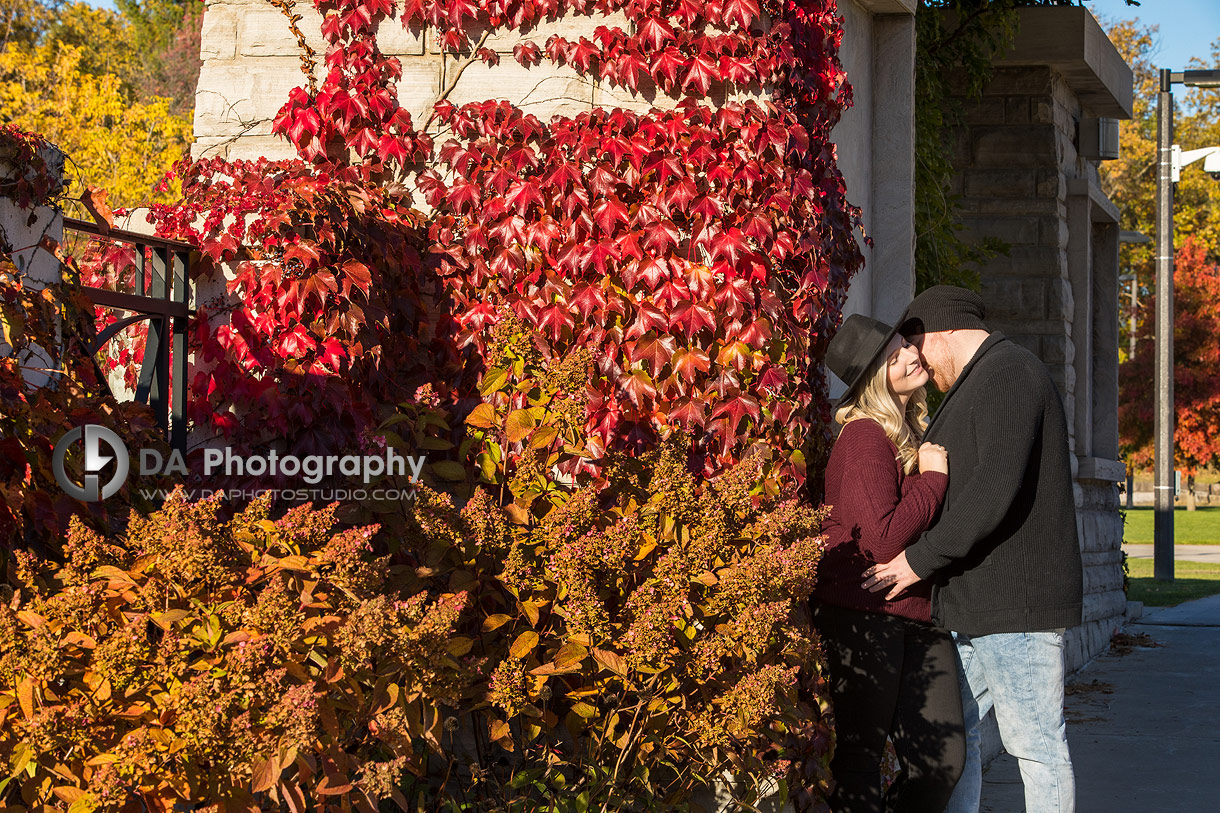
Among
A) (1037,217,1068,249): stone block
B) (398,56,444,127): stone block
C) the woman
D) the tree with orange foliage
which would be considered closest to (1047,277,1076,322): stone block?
(1037,217,1068,249): stone block

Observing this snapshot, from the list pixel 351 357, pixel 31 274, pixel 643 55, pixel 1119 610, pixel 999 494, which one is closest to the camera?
pixel 31 274

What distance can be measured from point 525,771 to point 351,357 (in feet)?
4.32

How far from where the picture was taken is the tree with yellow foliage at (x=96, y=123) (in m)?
18.2

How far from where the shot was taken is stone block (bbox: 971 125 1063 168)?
7.31m

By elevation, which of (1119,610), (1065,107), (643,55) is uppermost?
(1065,107)

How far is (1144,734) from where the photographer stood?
5.74 m

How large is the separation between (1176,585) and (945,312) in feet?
35.2

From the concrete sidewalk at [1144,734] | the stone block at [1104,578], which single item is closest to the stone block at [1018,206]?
the stone block at [1104,578]

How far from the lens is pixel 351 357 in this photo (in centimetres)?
352

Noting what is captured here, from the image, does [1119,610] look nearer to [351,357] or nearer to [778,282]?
[778,282]

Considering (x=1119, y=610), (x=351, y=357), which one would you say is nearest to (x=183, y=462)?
(x=351, y=357)

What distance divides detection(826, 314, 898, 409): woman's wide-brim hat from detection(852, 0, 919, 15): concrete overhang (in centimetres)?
190

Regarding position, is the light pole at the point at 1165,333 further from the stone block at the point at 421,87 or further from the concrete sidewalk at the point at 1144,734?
the stone block at the point at 421,87

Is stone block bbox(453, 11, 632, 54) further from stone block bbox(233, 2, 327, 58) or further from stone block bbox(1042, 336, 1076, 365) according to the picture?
stone block bbox(1042, 336, 1076, 365)
